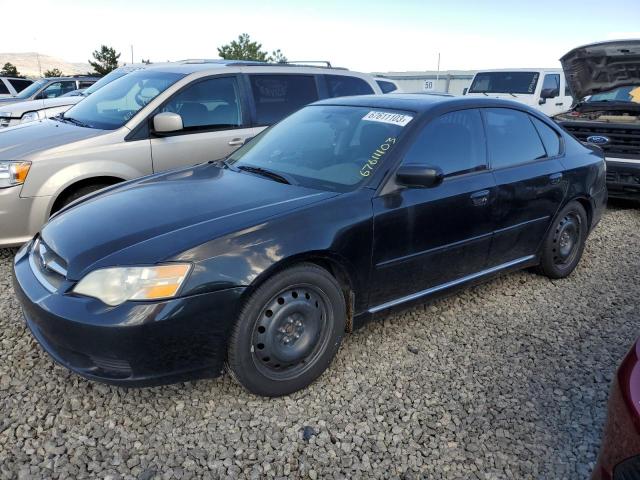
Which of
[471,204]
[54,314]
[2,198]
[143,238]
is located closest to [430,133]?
[471,204]

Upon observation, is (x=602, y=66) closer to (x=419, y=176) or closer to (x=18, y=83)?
(x=419, y=176)

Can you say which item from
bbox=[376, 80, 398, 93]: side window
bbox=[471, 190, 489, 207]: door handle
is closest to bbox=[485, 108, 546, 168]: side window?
bbox=[471, 190, 489, 207]: door handle

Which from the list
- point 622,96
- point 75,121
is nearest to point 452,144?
point 75,121

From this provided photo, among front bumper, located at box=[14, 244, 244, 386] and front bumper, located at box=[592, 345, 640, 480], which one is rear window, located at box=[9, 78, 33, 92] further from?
front bumper, located at box=[592, 345, 640, 480]

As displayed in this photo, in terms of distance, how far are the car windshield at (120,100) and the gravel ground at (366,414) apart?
2.01 meters

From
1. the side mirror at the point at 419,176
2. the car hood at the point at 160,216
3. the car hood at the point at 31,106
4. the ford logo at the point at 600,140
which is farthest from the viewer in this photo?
the car hood at the point at 31,106

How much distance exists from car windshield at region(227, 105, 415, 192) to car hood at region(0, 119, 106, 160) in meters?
1.68

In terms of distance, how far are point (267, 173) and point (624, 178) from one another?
527cm

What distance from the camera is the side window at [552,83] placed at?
11906mm

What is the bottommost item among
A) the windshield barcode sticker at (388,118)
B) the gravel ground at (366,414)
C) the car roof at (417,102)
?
the gravel ground at (366,414)

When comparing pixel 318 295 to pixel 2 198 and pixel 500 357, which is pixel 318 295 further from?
pixel 2 198

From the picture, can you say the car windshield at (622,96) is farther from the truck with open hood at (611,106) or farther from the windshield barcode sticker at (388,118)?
the windshield barcode sticker at (388,118)

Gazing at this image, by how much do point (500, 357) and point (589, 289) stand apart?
160cm

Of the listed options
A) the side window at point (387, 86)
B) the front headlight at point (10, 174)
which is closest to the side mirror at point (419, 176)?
the front headlight at point (10, 174)
